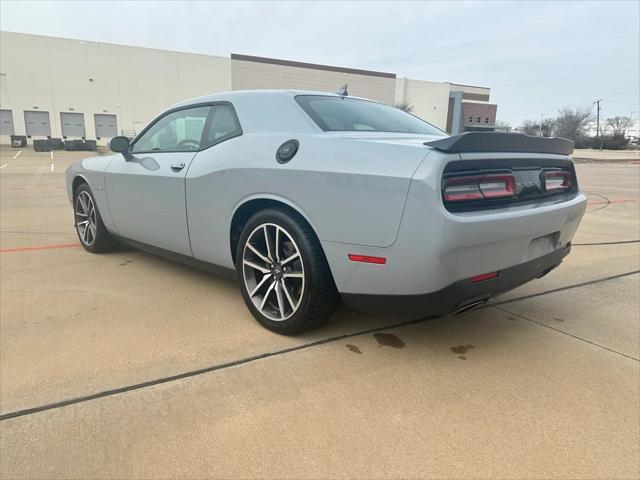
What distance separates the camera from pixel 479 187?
7.44 feet

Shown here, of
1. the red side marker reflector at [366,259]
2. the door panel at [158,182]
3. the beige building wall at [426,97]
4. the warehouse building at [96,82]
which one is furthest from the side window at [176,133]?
the beige building wall at [426,97]

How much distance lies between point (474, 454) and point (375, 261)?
3.10 feet

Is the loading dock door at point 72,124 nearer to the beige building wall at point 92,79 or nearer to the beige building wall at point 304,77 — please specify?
the beige building wall at point 92,79

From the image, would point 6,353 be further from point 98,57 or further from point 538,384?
point 98,57

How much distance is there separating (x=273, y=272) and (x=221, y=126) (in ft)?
3.82

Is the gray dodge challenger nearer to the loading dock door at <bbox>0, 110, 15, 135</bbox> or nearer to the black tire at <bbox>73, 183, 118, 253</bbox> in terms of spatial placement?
the black tire at <bbox>73, 183, 118, 253</bbox>

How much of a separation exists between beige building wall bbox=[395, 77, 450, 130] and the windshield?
64585 mm

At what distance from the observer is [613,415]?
2.07m

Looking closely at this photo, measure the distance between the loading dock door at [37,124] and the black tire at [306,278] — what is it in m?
50.0

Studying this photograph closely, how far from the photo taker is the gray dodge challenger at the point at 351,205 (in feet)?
7.08

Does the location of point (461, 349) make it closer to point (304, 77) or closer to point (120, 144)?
point (120, 144)

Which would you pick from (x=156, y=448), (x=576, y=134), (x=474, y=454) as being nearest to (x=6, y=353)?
(x=156, y=448)

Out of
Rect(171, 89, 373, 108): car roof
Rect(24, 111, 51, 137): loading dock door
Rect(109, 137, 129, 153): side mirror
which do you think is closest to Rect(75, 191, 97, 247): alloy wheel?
Rect(109, 137, 129, 153): side mirror

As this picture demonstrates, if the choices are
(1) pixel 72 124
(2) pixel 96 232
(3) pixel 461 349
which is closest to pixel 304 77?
(1) pixel 72 124
